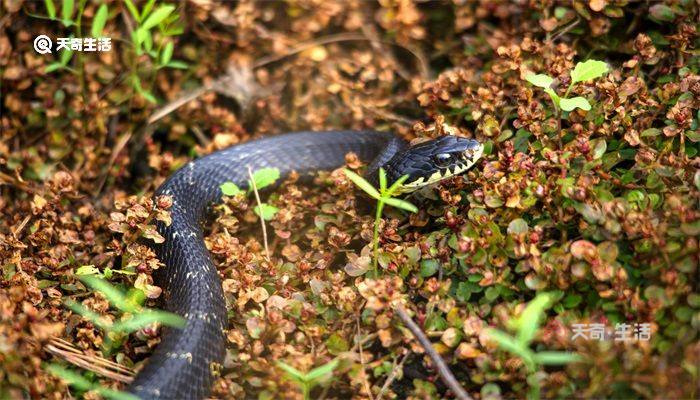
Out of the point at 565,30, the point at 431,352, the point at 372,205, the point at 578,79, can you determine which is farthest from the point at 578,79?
the point at 431,352

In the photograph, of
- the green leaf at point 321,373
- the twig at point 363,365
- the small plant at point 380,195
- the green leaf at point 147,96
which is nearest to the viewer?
the green leaf at point 321,373

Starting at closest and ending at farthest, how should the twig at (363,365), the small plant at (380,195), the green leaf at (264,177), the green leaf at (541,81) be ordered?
the small plant at (380,195)
the twig at (363,365)
the green leaf at (541,81)
the green leaf at (264,177)

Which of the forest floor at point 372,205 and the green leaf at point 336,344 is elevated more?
the forest floor at point 372,205

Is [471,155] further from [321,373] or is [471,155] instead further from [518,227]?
[321,373]

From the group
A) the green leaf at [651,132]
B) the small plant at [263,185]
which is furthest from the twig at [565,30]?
the small plant at [263,185]

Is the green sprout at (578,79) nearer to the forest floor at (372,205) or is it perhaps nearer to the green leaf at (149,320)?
the forest floor at (372,205)

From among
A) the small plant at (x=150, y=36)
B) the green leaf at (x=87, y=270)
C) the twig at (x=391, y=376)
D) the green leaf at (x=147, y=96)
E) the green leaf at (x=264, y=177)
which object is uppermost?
the small plant at (x=150, y=36)

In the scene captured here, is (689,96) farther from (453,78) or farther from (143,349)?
(143,349)
